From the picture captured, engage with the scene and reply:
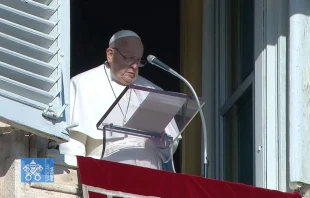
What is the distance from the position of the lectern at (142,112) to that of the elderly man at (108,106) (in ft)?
0.13

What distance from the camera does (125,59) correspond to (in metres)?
9.25

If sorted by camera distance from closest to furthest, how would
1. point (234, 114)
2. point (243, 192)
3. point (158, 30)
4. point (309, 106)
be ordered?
point (243, 192) < point (309, 106) < point (234, 114) < point (158, 30)

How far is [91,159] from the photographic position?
26.6 feet

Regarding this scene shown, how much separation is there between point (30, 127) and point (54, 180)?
0.40 metres

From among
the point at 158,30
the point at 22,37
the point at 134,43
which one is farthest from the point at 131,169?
the point at 158,30

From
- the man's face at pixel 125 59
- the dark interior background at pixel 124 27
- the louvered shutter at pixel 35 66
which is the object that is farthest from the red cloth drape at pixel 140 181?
the dark interior background at pixel 124 27

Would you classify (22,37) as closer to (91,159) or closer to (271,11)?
(91,159)

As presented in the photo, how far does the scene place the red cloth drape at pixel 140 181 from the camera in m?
8.09

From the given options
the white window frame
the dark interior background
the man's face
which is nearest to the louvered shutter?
the man's face

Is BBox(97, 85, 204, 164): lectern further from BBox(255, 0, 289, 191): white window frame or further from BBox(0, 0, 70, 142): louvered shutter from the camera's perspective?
BBox(255, 0, 289, 191): white window frame

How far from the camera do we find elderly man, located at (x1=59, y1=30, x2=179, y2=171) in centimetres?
846

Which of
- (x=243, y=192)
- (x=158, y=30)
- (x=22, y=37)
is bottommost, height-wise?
(x=243, y=192)

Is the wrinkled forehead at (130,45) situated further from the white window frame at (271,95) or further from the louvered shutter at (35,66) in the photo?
the louvered shutter at (35,66)

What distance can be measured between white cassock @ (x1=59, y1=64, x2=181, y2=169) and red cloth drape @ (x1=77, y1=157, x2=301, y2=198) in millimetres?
306
